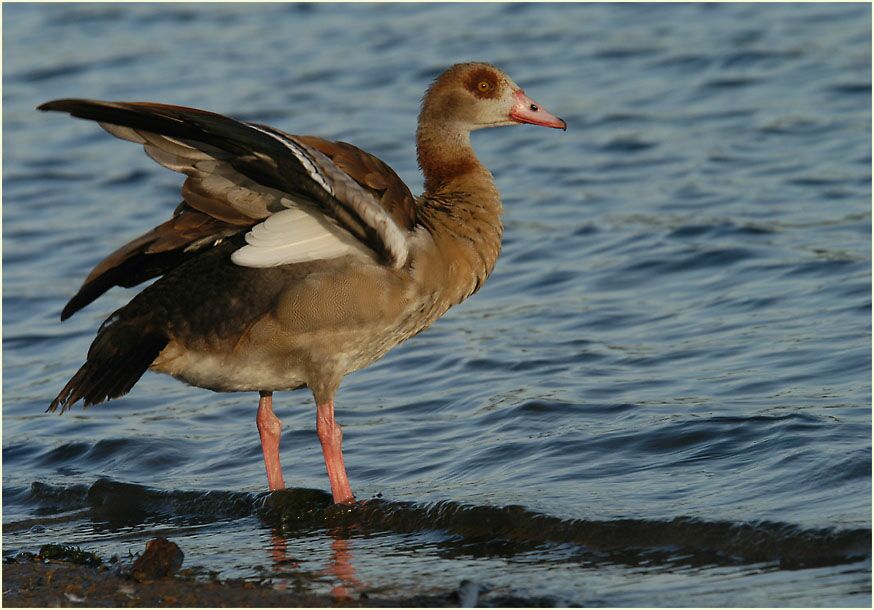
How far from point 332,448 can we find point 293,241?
3.61 ft

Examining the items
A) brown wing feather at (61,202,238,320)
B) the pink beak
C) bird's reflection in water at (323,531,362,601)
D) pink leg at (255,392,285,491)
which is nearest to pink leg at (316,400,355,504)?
pink leg at (255,392,285,491)

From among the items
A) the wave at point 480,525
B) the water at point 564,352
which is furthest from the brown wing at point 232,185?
the water at point 564,352

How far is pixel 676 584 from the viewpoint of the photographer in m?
5.41

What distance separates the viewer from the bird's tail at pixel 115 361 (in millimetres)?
6402

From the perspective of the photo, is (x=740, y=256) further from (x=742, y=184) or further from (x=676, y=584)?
(x=676, y=584)

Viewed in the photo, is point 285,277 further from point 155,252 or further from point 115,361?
point 115,361

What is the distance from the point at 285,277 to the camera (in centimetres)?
654

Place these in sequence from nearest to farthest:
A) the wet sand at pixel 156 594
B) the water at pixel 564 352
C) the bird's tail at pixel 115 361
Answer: the wet sand at pixel 156 594, the water at pixel 564 352, the bird's tail at pixel 115 361

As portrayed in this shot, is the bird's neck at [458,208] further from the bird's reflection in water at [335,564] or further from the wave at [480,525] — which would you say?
the bird's reflection in water at [335,564]

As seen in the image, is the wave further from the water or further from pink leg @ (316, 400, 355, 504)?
pink leg @ (316, 400, 355, 504)

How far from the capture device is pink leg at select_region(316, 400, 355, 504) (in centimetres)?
681

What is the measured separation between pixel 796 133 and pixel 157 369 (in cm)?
778

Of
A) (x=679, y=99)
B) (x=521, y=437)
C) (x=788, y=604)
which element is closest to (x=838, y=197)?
(x=679, y=99)

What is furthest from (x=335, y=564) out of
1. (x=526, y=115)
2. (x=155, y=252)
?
(x=526, y=115)
